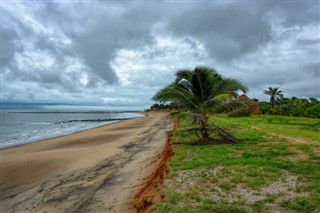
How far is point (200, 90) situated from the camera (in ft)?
→ 45.1

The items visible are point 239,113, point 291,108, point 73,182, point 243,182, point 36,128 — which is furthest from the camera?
point 291,108

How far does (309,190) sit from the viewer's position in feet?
20.6

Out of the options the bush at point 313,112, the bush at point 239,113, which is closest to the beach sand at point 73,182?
the bush at point 239,113

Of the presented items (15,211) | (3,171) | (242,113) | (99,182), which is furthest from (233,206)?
(242,113)

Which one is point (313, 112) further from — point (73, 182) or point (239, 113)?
point (73, 182)

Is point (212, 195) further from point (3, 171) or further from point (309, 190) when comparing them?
point (3, 171)

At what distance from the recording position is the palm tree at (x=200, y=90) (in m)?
13.6

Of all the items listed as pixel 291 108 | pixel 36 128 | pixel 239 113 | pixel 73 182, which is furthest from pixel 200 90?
pixel 291 108

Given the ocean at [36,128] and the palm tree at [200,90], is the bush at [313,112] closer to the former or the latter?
the ocean at [36,128]

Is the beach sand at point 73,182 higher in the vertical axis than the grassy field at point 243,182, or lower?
lower

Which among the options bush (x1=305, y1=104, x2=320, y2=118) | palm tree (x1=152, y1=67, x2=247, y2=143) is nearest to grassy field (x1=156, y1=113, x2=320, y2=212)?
palm tree (x1=152, y1=67, x2=247, y2=143)

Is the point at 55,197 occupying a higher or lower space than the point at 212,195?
lower

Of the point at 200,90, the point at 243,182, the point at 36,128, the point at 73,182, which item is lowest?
the point at 36,128

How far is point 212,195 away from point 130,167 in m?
5.42
